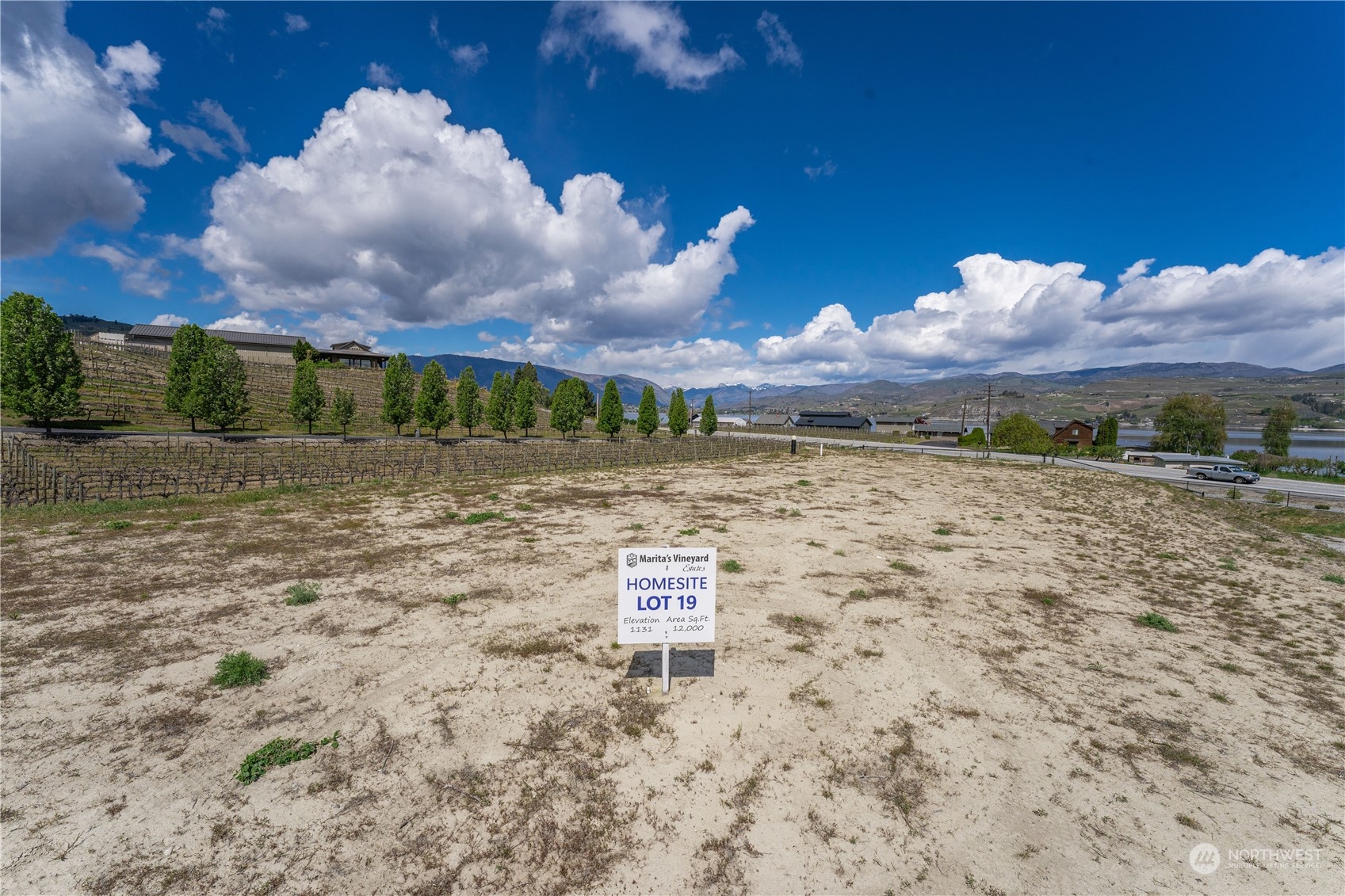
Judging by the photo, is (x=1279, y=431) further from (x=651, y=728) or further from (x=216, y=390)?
(x=216, y=390)

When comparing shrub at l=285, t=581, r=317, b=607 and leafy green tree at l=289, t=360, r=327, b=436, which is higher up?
leafy green tree at l=289, t=360, r=327, b=436

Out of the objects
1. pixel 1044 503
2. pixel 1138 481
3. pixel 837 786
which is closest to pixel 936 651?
pixel 837 786

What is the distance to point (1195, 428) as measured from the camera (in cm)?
6347

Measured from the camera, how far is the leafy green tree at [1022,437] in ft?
184

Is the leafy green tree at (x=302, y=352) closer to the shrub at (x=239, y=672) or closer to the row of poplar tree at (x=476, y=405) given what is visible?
the row of poplar tree at (x=476, y=405)

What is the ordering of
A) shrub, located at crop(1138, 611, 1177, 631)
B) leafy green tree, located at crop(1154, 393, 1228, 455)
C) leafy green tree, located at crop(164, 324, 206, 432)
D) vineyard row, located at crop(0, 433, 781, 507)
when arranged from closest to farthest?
shrub, located at crop(1138, 611, 1177, 631), vineyard row, located at crop(0, 433, 781, 507), leafy green tree, located at crop(164, 324, 206, 432), leafy green tree, located at crop(1154, 393, 1228, 455)

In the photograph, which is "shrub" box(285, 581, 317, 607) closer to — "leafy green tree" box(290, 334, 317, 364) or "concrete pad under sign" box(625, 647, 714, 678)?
"concrete pad under sign" box(625, 647, 714, 678)

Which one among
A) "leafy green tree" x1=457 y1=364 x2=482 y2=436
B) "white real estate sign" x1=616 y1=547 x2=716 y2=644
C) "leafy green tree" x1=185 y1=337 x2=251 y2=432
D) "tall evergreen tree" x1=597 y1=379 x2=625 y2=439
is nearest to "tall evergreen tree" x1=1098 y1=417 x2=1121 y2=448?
"tall evergreen tree" x1=597 y1=379 x2=625 y2=439

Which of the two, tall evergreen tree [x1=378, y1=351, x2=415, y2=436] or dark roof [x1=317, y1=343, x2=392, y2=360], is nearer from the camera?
tall evergreen tree [x1=378, y1=351, x2=415, y2=436]

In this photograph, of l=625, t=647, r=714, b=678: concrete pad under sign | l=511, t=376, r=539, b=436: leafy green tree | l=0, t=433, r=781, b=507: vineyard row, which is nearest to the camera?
l=625, t=647, r=714, b=678: concrete pad under sign

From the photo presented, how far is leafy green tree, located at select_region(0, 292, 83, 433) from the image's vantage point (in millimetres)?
32969

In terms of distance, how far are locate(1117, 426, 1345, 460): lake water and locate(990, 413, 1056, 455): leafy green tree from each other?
1420 inches

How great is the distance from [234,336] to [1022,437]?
134557 mm

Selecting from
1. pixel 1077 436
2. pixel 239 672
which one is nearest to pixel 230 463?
pixel 239 672
